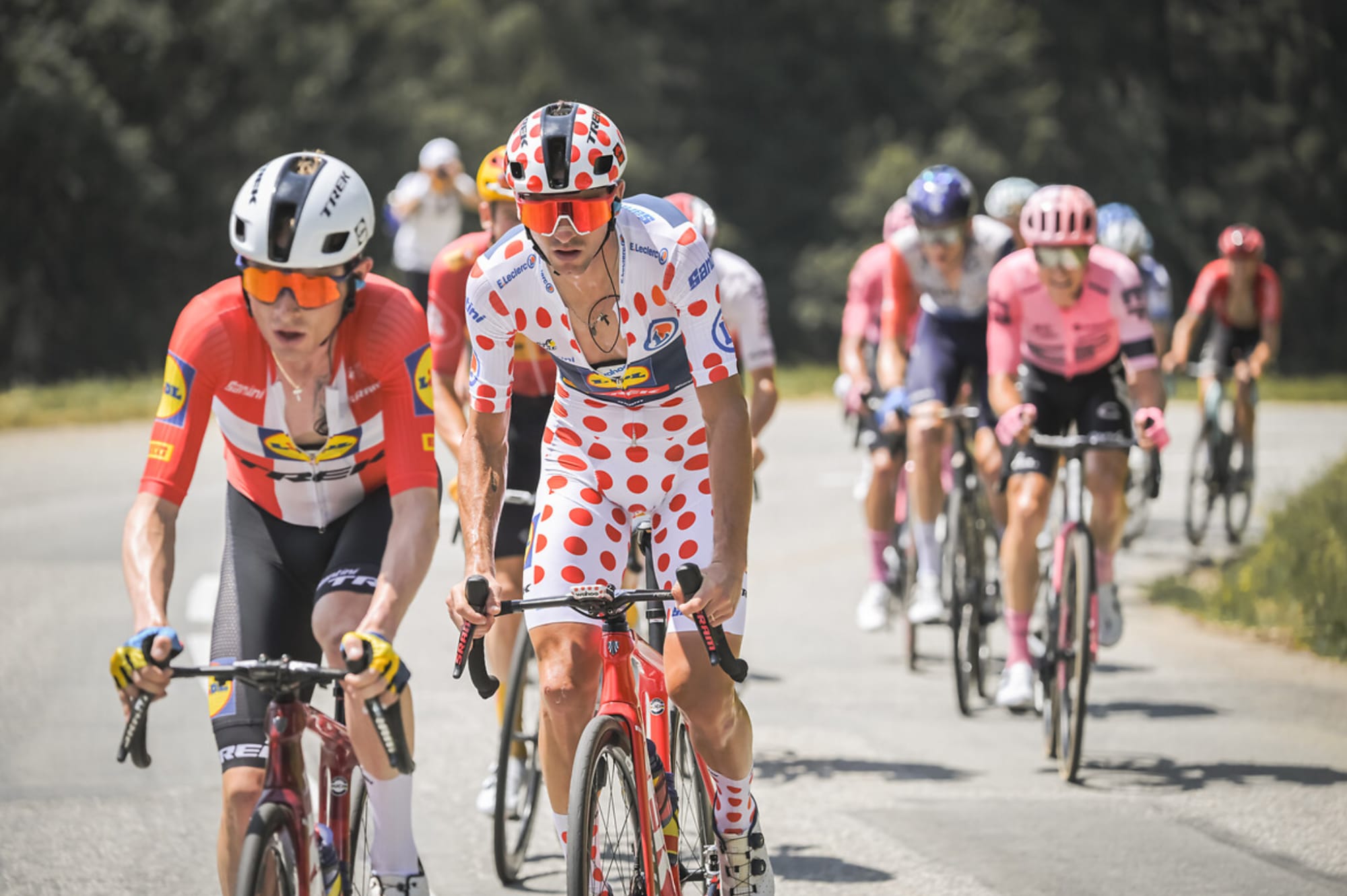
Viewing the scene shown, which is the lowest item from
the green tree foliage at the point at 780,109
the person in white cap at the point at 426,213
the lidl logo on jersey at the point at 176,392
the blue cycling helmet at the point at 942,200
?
the lidl logo on jersey at the point at 176,392

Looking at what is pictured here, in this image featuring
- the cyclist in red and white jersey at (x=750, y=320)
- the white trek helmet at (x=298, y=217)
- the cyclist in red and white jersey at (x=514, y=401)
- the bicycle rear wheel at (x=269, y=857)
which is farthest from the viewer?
the cyclist in red and white jersey at (x=750, y=320)

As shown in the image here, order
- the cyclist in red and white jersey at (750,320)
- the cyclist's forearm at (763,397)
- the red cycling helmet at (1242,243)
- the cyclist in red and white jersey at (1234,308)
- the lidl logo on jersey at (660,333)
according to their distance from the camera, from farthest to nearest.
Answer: the cyclist in red and white jersey at (1234,308), the red cycling helmet at (1242,243), the cyclist in red and white jersey at (750,320), the cyclist's forearm at (763,397), the lidl logo on jersey at (660,333)

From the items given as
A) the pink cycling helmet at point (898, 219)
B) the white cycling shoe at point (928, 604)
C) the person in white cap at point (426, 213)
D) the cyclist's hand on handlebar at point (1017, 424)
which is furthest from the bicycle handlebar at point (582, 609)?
the person in white cap at point (426, 213)

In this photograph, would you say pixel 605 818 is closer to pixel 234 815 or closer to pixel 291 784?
pixel 291 784

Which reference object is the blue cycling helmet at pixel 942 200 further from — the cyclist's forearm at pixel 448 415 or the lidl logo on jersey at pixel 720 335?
the lidl logo on jersey at pixel 720 335

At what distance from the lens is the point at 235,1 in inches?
1555

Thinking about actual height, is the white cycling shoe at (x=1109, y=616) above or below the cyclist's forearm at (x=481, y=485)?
below

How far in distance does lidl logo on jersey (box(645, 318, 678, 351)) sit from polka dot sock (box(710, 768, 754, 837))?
1.17 meters

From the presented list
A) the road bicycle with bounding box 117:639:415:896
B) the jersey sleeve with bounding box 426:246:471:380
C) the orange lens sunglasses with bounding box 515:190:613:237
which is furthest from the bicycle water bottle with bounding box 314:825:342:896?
the jersey sleeve with bounding box 426:246:471:380

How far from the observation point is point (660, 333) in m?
4.97

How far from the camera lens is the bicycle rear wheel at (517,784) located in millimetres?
5980

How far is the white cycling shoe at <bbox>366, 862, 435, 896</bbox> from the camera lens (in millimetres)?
4711

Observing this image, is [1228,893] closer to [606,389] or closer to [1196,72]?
[606,389]

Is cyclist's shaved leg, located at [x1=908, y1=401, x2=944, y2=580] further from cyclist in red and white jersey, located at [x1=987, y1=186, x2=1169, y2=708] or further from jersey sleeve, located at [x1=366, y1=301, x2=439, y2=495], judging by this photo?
jersey sleeve, located at [x1=366, y1=301, x2=439, y2=495]
